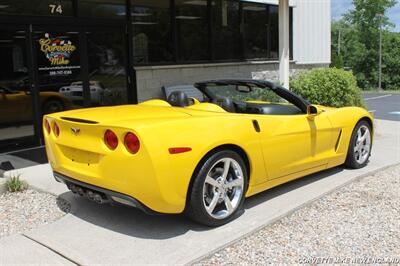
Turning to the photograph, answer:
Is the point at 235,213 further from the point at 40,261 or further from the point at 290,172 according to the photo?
the point at 40,261

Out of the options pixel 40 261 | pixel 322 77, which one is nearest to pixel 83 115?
pixel 40 261

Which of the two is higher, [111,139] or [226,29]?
[226,29]

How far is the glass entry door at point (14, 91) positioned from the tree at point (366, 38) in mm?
24965

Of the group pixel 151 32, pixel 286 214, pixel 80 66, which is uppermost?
pixel 151 32

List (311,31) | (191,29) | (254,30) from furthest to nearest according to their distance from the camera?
(311,31) → (254,30) → (191,29)

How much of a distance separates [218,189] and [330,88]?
582 cm

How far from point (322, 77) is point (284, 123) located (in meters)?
5.00

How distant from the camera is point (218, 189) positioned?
419cm

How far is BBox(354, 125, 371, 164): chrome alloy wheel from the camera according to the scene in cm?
613

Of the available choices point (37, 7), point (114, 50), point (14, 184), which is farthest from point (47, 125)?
point (114, 50)

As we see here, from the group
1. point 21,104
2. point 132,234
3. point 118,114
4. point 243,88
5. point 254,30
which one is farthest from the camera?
point 254,30

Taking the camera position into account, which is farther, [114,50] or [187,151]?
[114,50]

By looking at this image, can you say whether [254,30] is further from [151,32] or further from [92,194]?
[92,194]

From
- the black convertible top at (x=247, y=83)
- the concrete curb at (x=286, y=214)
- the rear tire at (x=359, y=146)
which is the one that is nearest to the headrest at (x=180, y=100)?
the black convertible top at (x=247, y=83)
